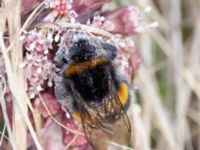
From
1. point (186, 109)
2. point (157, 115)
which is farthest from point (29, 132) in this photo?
point (186, 109)

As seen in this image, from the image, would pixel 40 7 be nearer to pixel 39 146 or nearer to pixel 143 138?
pixel 39 146

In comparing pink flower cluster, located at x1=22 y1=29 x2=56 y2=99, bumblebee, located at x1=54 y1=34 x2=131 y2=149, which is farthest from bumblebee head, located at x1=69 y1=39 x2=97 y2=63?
pink flower cluster, located at x1=22 y1=29 x2=56 y2=99

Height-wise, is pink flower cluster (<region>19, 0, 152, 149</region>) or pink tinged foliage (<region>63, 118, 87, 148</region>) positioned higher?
pink flower cluster (<region>19, 0, 152, 149</region>)

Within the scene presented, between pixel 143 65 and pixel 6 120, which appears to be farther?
pixel 143 65

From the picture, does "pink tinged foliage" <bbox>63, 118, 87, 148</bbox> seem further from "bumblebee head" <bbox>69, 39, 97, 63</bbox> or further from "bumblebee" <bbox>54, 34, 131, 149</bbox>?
"bumblebee head" <bbox>69, 39, 97, 63</bbox>

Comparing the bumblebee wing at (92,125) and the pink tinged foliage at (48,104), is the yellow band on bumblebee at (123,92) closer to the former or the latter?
the bumblebee wing at (92,125)

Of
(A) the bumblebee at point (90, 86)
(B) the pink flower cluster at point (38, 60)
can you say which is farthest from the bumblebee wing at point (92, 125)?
(B) the pink flower cluster at point (38, 60)

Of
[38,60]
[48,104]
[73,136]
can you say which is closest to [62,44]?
[38,60]

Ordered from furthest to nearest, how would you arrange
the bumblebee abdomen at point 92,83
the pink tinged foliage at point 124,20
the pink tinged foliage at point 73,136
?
the pink tinged foliage at point 124,20
the pink tinged foliage at point 73,136
the bumblebee abdomen at point 92,83

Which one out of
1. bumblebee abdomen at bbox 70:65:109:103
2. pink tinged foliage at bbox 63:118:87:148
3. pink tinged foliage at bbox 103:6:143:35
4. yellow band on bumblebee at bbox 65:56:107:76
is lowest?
pink tinged foliage at bbox 63:118:87:148
